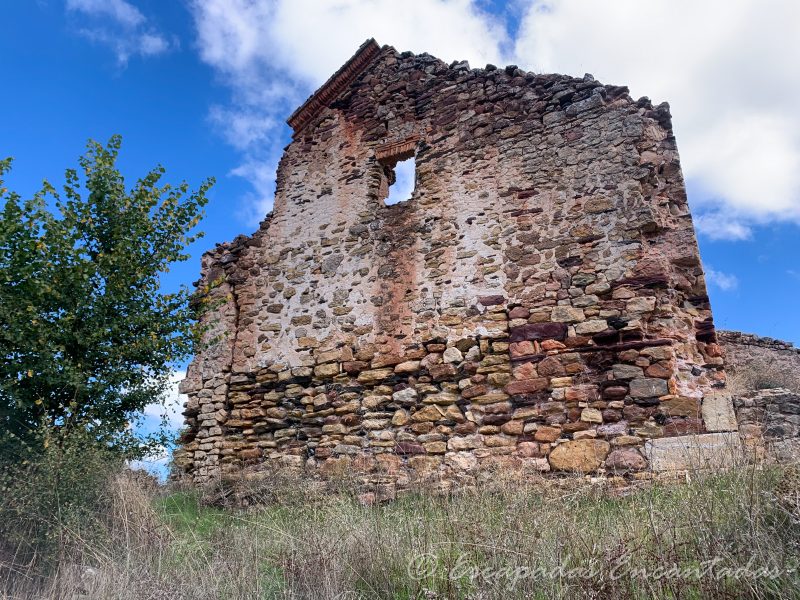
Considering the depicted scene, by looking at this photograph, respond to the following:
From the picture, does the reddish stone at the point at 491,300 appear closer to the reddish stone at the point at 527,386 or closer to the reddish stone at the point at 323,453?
the reddish stone at the point at 527,386

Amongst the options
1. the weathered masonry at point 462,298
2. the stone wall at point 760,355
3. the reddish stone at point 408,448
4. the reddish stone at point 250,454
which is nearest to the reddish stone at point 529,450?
the weathered masonry at point 462,298

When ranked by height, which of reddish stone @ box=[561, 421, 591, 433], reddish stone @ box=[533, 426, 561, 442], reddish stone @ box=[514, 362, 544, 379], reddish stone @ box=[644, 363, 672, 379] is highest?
reddish stone @ box=[514, 362, 544, 379]

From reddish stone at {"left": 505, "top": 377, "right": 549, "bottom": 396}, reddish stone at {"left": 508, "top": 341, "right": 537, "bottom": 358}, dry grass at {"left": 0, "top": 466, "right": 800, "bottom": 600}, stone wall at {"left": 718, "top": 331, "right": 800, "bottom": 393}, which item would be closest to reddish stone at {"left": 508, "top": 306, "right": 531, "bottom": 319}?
reddish stone at {"left": 508, "top": 341, "right": 537, "bottom": 358}

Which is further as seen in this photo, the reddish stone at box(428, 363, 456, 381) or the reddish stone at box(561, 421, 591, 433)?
the reddish stone at box(428, 363, 456, 381)

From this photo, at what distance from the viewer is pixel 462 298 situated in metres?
6.77

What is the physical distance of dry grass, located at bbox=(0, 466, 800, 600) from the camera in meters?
2.70

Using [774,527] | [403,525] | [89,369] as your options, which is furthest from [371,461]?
[774,527]

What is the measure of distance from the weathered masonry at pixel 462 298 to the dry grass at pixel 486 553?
135cm

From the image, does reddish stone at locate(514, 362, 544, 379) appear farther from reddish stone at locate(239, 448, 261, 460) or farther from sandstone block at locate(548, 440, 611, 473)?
reddish stone at locate(239, 448, 261, 460)

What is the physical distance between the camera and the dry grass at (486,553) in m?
2.70

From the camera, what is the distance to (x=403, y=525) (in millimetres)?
4066

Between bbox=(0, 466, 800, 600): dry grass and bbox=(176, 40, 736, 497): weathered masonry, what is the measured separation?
53.2 inches

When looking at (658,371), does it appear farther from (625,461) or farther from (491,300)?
(491,300)

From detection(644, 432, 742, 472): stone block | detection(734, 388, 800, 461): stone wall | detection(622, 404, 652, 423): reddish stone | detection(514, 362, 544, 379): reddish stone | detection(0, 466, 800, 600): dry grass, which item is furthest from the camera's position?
detection(514, 362, 544, 379): reddish stone
